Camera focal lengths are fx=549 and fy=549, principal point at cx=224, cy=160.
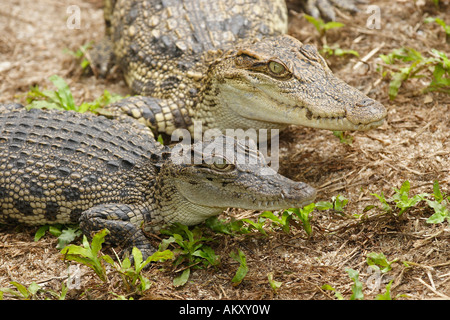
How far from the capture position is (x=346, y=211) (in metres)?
4.65

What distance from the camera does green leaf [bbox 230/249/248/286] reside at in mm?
4012

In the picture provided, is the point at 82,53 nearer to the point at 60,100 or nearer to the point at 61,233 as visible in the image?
the point at 60,100

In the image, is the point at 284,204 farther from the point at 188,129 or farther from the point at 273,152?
the point at 188,129

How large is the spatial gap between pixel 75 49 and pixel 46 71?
53cm

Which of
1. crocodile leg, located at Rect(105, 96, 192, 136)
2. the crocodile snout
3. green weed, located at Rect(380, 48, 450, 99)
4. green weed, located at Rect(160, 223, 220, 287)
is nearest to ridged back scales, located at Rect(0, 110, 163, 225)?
green weed, located at Rect(160, 223, 220, 287)

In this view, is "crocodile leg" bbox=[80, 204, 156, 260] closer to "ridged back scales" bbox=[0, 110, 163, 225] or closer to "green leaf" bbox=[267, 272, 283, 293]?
"ridged back scales" bbox=[0, 110, 163, 225]

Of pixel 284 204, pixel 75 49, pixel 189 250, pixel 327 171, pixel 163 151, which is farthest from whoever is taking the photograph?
pixel 75 49

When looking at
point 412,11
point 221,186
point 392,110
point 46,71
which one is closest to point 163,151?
point 221,186

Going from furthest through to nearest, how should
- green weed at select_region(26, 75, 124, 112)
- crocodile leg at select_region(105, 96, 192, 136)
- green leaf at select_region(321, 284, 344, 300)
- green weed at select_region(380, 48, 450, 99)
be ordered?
green weed at select_region(26, 75, 124, 112)
crocodile leg at select_region(105, 96, 192, 136)
green weed at select_region(380, 48, 450, 99)
green leaf at select_region(321, 284, 344, 300)

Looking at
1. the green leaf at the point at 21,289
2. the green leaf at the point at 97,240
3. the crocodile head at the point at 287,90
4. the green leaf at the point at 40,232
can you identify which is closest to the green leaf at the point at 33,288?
the green leaf at the point at 21,289

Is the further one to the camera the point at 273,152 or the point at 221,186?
the point at 273,152

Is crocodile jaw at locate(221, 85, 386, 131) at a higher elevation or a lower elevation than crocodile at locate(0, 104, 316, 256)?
higher

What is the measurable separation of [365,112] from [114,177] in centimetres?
216

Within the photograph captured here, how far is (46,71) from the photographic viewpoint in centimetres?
705
